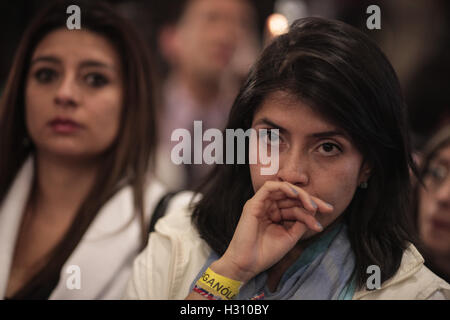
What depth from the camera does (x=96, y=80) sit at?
1.25 m

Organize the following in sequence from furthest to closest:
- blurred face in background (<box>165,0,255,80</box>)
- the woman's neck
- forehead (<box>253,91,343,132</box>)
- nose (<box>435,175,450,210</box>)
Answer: blurred face in background (<box>165,0,255,80</box>) → the woman's neck → nose (<box>435,175,450,210</box>) → forehead (<box>253,91,343,132</box>)

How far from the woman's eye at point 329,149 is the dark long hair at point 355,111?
1.4 inches

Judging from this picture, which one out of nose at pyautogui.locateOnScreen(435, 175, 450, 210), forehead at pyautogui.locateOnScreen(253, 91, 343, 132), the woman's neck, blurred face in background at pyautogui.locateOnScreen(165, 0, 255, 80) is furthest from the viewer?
blurred face in background at pyautogui.locateOnScreen(165, 0, 255, 80)

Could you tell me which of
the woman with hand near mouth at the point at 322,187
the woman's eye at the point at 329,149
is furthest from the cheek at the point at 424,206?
the woman's eye at the point at 329,149

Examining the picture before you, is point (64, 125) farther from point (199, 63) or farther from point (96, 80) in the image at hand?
point (199, 63)

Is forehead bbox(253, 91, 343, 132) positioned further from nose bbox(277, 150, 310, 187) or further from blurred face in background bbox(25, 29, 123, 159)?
blurred face in background bbox(25, 29, 123, 159)

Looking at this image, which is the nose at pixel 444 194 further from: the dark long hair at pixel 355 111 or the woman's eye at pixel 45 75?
the woman's eye at pixel 45 75

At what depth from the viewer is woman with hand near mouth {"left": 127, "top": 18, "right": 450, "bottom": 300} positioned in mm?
797

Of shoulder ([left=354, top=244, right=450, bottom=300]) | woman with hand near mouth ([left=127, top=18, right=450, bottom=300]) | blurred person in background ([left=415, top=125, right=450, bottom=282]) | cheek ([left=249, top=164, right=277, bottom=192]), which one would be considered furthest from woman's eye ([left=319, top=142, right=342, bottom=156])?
blurred person in background ([left=415, top=125, right=450, bottom=282])

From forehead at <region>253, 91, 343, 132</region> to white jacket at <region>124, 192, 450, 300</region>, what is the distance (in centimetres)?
31

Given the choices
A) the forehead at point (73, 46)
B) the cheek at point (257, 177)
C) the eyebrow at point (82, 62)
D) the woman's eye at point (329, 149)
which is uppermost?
the forehead at point (73, 46)

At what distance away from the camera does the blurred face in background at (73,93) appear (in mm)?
1196

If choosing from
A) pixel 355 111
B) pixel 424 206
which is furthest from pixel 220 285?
pixel 424 206

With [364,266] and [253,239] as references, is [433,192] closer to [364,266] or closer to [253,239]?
[364,266]
